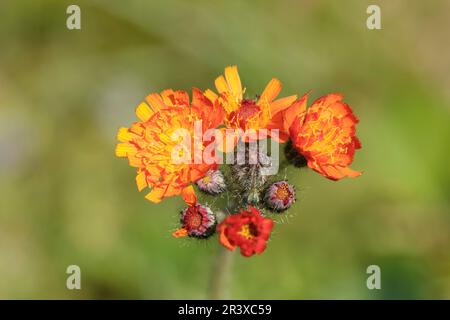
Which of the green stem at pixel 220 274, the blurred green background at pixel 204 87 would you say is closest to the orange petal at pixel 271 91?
the green stem at pixel 220 274

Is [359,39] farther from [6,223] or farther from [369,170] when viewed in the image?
[6,223]

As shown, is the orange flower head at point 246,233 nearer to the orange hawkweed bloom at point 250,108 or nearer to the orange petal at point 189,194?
the orange petal at point 189,194

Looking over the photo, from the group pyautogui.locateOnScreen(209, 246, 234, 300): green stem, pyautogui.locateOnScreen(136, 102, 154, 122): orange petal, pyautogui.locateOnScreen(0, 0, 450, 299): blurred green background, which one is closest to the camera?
pyautogui.locateOnScreen(136, 102, 154, 122): orange petal

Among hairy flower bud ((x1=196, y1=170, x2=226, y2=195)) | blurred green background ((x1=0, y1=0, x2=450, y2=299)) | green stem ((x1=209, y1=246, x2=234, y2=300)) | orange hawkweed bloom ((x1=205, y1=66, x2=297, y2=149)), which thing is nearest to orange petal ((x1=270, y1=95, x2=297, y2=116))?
orange hawkweed bloom ((x1=205, y1=66, x2=297, y2=149))

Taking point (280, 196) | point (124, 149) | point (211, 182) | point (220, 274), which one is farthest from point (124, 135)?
point (220, 274)

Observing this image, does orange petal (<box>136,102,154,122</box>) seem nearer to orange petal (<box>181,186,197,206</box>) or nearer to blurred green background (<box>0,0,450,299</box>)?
orange petal (<box>181,186,197,206</box>)

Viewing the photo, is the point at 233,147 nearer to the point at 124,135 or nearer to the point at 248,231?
the point at 248,231
